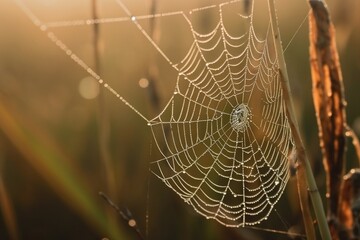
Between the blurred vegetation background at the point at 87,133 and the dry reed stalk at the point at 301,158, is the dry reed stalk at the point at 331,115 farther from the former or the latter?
the blurred vegetation background at the point at 87,133

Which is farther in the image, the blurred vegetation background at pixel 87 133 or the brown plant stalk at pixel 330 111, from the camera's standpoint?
the blurred vegetation background at pixel 87 133

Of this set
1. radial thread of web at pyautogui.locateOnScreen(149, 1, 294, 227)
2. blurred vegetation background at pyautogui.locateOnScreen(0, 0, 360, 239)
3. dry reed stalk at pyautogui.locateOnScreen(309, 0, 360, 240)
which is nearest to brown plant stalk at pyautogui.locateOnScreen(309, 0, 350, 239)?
dry reed stalk at pyautogui.locateOnScreen(309, 0, 360, 240)

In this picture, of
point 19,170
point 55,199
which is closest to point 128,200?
point 55,199

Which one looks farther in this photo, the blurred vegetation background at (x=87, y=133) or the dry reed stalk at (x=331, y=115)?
the blurred vegetation background at (x=87, y=133)

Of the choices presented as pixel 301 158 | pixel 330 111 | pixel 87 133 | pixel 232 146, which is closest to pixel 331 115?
pixel 330 111

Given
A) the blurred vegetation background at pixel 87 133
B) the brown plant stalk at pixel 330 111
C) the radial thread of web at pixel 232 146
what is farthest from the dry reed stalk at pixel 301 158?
the radial thread of web at pixel 232 146

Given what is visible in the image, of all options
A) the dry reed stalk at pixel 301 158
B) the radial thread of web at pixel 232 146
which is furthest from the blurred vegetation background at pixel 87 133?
the dry reed stalk at pixel 301 158

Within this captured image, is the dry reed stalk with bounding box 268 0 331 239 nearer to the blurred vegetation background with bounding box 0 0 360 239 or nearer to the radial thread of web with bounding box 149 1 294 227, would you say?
the blurred vegetation background with bounding box 0 0 360 239

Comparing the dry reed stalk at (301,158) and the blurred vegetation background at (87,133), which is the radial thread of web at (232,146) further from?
the dry reed stalk at (301,158)

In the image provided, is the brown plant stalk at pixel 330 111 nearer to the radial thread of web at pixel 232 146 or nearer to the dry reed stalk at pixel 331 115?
the dry reed stalk at pixel 331 115
